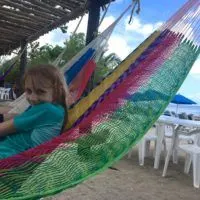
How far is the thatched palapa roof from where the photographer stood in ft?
10.9

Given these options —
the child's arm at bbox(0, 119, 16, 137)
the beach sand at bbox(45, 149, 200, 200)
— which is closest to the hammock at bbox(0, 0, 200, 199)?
the child's arm at bbox(0, 119, 16, 137)

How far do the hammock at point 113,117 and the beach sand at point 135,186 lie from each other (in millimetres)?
965

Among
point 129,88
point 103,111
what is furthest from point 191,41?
point 103,111

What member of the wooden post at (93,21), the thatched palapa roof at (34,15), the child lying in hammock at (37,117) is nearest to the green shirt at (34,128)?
the child lying in hammock at (37,117)

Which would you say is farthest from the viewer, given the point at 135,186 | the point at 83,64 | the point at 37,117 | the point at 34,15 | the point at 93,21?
the point at 34,15

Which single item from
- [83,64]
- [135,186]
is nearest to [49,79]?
[83,64]

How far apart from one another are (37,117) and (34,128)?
0.14ft

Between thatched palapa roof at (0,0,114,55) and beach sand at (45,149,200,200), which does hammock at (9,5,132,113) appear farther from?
beach sand at (45,149,200,200)

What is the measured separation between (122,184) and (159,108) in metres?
1.54

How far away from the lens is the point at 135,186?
276 cm

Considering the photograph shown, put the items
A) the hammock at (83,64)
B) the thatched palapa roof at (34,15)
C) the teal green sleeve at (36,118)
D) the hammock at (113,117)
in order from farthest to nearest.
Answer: the thatched palapa roof at (34,15)
the hammock at (83,64)
the teal green sleeve at (36,118)
the hammock at (113,117)

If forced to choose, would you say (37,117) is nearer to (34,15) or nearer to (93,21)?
(93,21)

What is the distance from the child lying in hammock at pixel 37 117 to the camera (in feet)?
4.13

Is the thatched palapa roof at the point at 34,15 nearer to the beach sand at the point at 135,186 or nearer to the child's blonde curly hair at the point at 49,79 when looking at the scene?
the beach sand at the point at 135,186
